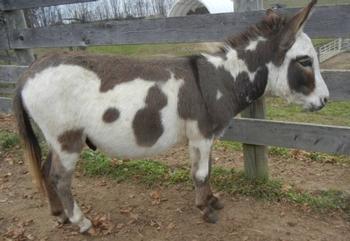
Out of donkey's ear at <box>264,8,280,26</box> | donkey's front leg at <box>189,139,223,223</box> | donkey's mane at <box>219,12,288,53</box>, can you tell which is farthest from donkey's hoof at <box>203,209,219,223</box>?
donkey's ear at <box>264,8,280,26</box>

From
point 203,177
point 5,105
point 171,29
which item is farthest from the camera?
point 5,105

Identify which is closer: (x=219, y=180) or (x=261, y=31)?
(x=261, y=31)

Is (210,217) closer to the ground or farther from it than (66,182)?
closer to the ground

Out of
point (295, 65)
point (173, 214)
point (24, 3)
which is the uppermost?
point (24, 3)

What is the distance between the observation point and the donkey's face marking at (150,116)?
3172mm

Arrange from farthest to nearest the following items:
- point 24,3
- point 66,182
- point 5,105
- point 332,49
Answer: point 332,49 < point 5,105 < point 24,3 < point 66,182

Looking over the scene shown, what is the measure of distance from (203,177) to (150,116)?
757 mm

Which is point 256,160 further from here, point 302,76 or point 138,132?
point 138,132

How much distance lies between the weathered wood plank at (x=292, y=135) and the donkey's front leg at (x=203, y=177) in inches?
23.3

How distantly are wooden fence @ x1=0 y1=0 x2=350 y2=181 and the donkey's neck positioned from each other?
49cm

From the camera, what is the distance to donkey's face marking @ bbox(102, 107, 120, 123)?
10.3 ft

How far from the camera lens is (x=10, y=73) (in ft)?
18.2

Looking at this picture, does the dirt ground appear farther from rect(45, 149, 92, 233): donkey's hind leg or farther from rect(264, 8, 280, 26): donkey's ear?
rect(264, 8, 280, 26): donkey's ear

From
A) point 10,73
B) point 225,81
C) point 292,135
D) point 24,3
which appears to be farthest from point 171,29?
point 10,73
